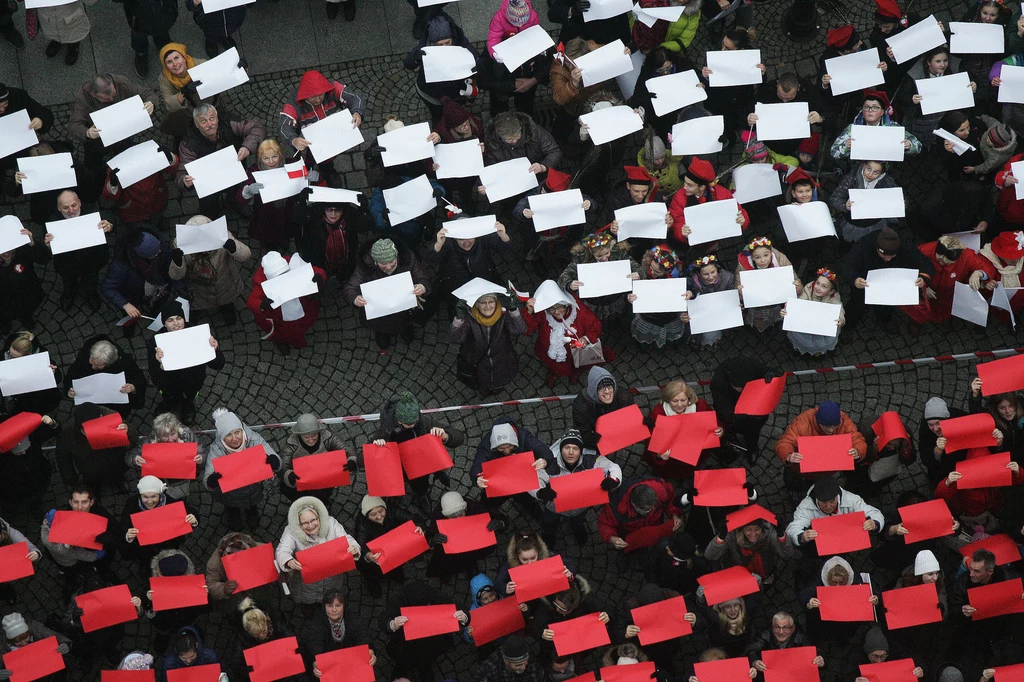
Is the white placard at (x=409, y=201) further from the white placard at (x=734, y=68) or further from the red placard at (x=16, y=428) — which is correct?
the red placard at (x=16, y=428)

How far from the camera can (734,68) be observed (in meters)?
12.8

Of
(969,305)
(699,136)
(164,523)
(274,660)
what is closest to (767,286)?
(699,136)

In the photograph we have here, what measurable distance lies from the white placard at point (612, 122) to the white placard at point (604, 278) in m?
1.56

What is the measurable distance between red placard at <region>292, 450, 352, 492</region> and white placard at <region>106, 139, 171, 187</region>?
3944 mm

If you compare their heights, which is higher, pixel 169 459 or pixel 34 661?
pixel 169 459

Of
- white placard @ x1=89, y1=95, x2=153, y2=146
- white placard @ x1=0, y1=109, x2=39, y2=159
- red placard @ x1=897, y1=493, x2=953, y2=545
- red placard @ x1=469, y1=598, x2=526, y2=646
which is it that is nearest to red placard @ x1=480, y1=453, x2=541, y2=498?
red placard @ x1=469, y1=598, x2=526, y2=646

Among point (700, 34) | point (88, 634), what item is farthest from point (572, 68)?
point (88, 634)

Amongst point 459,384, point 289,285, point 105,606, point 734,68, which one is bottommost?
point 105,606

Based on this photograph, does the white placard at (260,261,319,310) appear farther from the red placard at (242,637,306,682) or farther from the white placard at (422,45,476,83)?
the red placard at (242,637,306,682)

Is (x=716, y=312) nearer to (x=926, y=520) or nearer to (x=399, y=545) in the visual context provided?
(x=926, y=520)

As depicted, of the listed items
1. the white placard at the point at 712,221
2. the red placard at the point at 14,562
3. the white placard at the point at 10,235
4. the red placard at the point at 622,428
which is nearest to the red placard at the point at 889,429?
the red placard at the point at 622,428

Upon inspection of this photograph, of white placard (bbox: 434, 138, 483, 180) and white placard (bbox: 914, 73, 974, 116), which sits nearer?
white placard (bbox: 434, 138, 483, 180)

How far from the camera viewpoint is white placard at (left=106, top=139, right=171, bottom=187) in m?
12.2

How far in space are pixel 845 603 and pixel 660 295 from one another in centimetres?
364
